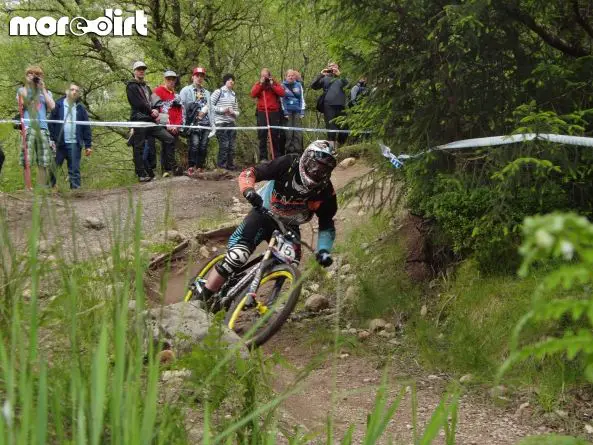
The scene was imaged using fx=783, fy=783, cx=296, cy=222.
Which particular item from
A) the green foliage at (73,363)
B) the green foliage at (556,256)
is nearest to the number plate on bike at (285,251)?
the green foliage at (73,363)

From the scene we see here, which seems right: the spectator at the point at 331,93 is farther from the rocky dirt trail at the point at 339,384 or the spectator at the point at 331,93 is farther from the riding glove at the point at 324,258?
the riding glove at the point at 324,258

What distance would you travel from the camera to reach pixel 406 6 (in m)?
6.36

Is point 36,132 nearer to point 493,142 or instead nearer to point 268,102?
point 493,142

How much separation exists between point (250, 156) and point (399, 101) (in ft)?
40.7

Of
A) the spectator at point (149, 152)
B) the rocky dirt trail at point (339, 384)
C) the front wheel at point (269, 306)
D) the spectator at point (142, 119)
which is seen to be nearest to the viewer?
the rocky dirt trail at point (339, 384)

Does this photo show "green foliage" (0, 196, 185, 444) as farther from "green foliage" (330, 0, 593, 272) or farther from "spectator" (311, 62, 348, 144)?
"spectator" (311, 62, 348, 144)

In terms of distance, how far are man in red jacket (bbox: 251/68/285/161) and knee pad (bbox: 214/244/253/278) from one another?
8.18 meters

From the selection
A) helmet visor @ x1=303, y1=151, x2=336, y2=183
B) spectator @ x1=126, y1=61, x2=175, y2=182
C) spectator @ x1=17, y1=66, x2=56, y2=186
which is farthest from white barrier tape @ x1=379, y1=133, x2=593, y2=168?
spectator @ x1=126, y1=61, x2=175, y2=182

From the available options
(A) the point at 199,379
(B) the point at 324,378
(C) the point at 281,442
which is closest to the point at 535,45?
(B) the point at 324,378

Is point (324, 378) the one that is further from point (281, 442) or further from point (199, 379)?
point (199, 379)

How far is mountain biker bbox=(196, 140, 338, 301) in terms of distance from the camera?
666cm

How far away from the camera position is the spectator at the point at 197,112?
14227mm

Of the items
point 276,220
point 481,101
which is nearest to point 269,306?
point 276,220

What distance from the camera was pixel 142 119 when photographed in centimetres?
1345
